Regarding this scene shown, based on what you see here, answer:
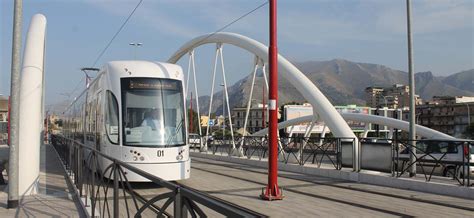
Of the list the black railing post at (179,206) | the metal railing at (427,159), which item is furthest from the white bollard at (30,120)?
the metal railing at (427,159)

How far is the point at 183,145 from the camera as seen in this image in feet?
43.2

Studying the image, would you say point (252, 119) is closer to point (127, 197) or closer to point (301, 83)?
point (301, 83)

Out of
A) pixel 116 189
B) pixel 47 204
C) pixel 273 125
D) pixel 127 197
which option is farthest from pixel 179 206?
pixel 273 125

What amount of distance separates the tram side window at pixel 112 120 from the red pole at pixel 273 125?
13.9 feet

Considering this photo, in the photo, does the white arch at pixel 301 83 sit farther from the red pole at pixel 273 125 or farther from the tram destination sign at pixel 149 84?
the tram destination sign at pixel 149 84

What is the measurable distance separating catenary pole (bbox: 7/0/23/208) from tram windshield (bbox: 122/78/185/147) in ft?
9.96

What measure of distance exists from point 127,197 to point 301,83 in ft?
63.5

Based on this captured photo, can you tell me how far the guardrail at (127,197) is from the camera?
124 inches

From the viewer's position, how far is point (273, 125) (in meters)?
11.5

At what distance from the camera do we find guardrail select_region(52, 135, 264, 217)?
314cm

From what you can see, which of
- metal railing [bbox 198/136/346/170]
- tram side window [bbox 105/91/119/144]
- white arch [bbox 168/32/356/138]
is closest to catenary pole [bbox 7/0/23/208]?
tram side window [bbox 105/91/119/144]

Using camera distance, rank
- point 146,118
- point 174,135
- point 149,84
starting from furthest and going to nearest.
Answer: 1. point 149,84
2. point 174,135
3. point 146,118

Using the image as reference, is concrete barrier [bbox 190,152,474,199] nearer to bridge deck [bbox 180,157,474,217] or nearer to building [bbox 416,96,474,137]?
bridge deck [bbox 180,157,474,217]

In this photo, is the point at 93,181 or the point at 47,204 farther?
the point at 47,204
